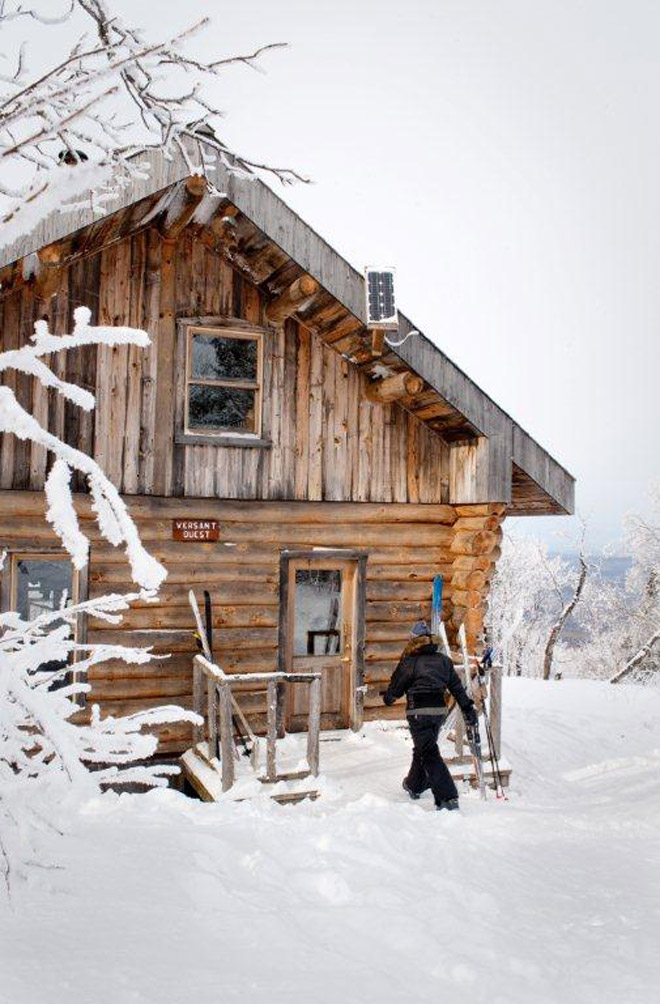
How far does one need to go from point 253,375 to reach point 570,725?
9321 mm

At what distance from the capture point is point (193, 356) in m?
9.02

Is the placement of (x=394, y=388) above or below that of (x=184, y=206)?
below

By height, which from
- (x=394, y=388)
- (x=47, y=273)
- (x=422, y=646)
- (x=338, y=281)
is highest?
(x=338, y=281)

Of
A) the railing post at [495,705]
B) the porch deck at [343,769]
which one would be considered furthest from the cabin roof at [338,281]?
the porch deck at [343,769]

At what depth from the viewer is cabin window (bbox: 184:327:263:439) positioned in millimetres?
8992

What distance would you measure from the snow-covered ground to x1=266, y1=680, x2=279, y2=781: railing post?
0.45 meters

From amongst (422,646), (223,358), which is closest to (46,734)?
(422,646)

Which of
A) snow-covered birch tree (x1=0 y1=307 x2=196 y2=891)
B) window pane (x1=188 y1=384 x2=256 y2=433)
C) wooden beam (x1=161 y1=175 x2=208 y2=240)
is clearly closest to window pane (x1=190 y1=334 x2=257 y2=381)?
window pane (x1=188 y1=384 x2=256 y2=433)

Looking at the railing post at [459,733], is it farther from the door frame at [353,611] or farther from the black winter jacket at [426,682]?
the door frame at [353,611]

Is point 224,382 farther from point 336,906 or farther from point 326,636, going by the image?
point 336,906

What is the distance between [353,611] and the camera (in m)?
9.77

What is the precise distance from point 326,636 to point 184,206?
587 centimetres

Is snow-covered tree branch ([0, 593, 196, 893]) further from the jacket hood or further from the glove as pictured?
the glove

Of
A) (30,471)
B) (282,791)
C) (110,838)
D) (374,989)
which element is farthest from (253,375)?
(374,989)
